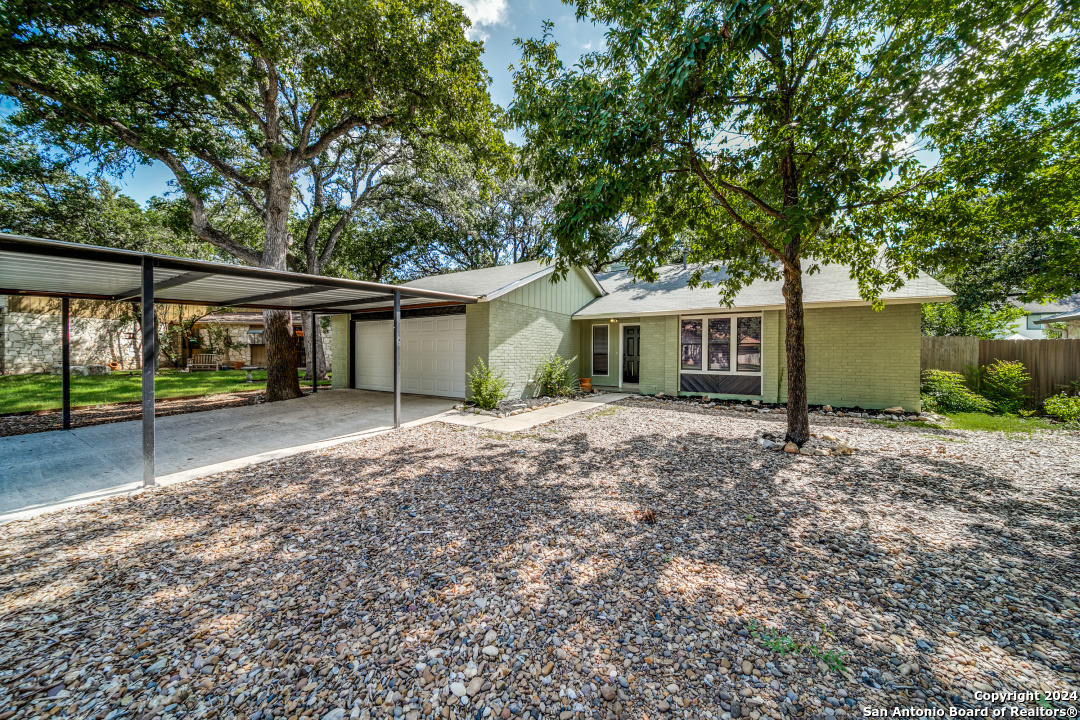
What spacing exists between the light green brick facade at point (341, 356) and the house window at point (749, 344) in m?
12.0

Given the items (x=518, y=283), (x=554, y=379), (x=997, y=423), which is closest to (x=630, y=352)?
(x=554, y=379)

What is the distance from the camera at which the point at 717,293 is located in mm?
10633

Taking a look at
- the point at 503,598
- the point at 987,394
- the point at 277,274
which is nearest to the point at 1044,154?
the point at 987,394

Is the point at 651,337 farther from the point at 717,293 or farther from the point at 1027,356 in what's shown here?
→ the point at 1027,356

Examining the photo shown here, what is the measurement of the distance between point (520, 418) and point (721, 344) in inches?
237

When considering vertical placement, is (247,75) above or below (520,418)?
above

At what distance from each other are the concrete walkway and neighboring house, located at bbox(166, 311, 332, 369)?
47.4ft

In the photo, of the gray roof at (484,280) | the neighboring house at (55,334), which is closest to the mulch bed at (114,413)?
the neighboring house at (55,334)

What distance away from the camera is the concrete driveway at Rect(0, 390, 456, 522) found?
4.16 meters

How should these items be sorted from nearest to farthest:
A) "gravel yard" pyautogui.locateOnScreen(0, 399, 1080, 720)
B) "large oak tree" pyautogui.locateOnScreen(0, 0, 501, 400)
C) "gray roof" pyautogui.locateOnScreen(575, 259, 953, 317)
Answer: "gravel yard" pyautogui.locateOnScreen(0, 399, 1080, 720) < "large oak tree" pyautogui.locateOnScreen(0, 0, 501, 400) < "gray roof" pyautogui.locateOnScreen(575, 259, 953, 317)

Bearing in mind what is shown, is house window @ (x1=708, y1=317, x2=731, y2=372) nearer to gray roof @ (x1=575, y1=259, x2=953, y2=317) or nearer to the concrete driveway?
gray roof @ (x1=575, y1=259, x2=953, y2=317)

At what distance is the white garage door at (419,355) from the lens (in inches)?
404

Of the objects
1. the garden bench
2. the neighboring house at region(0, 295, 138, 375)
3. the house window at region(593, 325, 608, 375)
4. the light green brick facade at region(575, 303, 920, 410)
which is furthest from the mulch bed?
the light green brick facade at region(575, 303, 920, 410)

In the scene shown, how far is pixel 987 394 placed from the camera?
29.5ft
